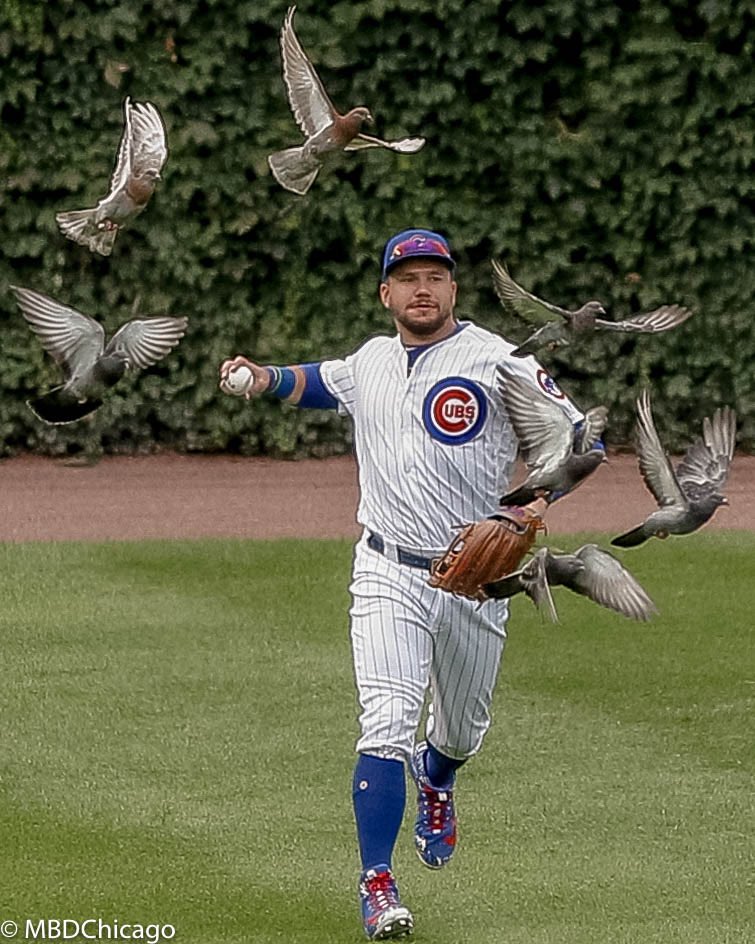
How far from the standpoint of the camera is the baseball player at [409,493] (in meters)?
6.00

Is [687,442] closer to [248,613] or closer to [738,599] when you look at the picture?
[738,599]

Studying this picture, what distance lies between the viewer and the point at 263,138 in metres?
14.2

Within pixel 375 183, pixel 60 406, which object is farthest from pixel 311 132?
pixel 375 183

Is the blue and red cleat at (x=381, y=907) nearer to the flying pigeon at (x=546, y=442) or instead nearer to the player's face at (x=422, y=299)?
the flying pigeon at (x=546, y=442)

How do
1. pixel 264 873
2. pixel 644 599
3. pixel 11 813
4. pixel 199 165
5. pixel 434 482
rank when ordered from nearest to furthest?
pixel 644 599, pixel 434 482, pixel 264 873, pixel 11 813, pixel 199 165

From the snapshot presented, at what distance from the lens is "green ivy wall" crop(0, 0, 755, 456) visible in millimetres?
14148

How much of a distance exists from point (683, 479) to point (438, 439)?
2.30ft

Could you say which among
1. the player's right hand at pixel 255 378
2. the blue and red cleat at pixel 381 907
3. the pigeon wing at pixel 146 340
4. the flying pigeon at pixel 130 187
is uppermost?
the flying pigeon at pixel 130 187

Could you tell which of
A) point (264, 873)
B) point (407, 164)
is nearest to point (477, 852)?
point (264, 873)

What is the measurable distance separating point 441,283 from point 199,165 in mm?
8226

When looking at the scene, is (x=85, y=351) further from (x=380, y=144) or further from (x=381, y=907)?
(x=381, y=907)

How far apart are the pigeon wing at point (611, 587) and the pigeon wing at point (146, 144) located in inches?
66.1

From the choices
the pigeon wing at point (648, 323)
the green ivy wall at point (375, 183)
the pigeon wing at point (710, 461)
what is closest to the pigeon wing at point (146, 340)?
the pigeon wing at point (648, 323)

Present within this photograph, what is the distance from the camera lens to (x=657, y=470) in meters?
5.87
